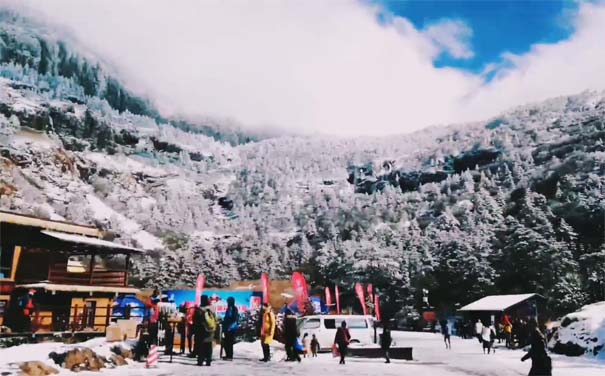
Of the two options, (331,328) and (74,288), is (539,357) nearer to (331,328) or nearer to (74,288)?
(331,328)

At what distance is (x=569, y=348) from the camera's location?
1856 centimetres

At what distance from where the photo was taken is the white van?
67.6 ft

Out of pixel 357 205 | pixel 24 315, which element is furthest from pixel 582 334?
pixel 357 205

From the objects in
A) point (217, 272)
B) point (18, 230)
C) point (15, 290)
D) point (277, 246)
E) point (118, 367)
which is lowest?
point (118, 367)

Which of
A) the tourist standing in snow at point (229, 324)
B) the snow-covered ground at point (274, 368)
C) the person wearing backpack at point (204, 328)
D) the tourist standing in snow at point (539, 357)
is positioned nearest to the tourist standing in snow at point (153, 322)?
the snow-covered ground at point (274, 368)

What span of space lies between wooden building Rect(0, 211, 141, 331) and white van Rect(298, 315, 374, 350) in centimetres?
871

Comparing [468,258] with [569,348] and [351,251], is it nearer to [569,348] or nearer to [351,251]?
[351,251]

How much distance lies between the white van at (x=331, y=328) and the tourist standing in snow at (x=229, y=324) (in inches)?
264

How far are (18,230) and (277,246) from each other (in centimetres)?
10149

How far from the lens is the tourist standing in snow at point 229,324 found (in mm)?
13164

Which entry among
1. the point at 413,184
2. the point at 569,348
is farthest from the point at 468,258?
the point at 413,184

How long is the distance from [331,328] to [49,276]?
1228 cm

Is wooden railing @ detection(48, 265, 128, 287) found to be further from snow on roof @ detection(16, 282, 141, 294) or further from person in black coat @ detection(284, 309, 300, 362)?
person in black coat @ detection(284, 309, 300, 362)

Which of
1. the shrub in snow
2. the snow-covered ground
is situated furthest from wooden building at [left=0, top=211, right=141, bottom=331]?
→ the shrub in snow
